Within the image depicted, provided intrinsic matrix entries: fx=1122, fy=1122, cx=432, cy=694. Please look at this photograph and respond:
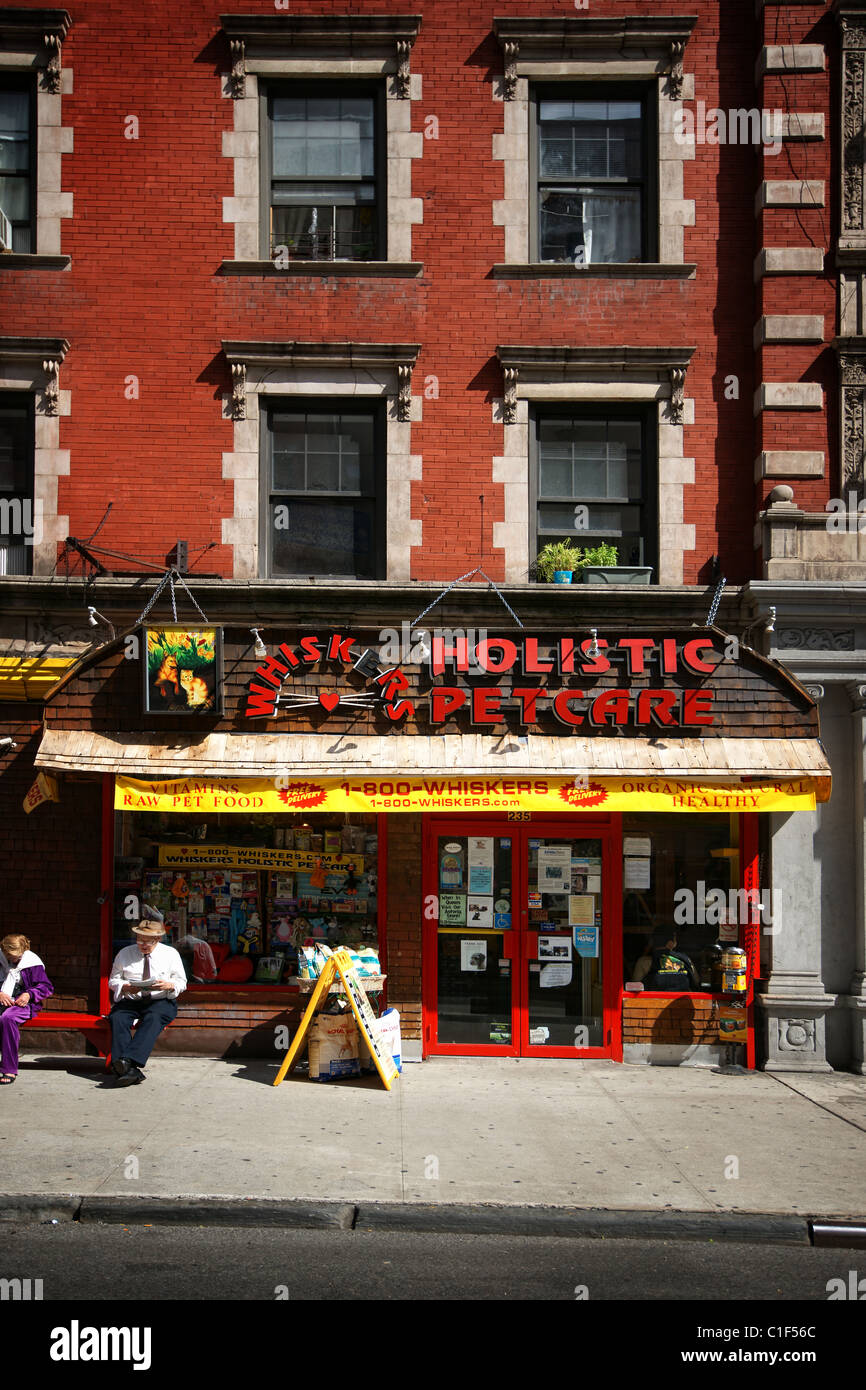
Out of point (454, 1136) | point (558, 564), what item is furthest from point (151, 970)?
point (558, 564)

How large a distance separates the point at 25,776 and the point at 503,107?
27.6ft

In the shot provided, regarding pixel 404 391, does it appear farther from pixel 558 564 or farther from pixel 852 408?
pixel 852 408

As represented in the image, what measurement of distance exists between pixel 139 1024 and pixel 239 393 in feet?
20.4

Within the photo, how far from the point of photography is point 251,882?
450 inches

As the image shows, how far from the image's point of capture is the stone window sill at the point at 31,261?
Answer: 37.6 ft

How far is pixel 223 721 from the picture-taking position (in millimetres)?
10828

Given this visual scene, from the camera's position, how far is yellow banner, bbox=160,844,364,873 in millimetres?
11406

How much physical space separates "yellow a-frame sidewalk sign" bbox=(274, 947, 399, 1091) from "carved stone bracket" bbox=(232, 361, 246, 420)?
17.9 feet

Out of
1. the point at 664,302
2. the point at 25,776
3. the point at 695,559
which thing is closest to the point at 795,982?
the point at 695,559

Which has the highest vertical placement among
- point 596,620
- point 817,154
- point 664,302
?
point 817,154

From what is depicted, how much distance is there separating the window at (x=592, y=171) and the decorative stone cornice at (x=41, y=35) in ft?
16.3

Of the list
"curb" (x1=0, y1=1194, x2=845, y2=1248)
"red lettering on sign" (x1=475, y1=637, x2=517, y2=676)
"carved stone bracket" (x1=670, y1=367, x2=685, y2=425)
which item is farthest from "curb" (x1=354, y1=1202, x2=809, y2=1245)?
"carved stone bracket" (x1=670, y1=367, x2=685, y2=425)

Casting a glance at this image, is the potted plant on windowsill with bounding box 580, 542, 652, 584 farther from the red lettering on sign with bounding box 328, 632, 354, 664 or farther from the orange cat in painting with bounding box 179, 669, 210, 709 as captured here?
the orange cat in painting with bounding box 179, 669, 210, 709

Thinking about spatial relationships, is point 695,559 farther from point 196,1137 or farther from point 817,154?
point 196,1137
